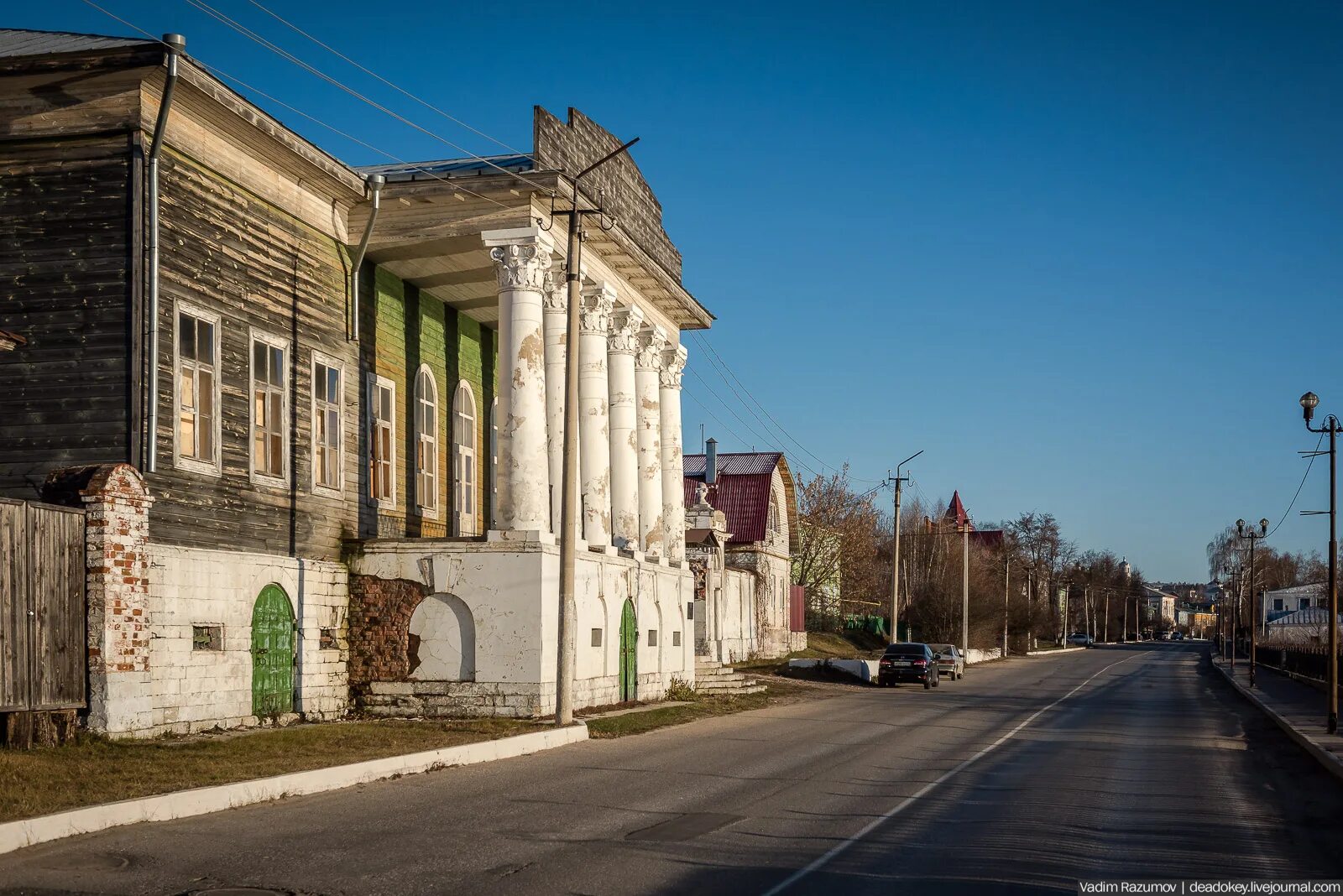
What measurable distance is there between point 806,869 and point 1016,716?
841 inches

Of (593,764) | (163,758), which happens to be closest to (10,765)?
(163,758)

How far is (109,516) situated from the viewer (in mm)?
17359

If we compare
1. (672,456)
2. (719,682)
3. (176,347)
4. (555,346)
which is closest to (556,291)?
(555,346)

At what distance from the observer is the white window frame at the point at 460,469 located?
30.5m

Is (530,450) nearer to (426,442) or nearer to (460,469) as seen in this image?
(426,442)

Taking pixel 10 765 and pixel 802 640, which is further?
pixel 802 640

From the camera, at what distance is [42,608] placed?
1627 cm

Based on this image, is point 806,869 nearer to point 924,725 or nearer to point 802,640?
point 924,725

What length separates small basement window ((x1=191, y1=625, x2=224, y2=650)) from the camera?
2034cm

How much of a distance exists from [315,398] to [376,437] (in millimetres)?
2549

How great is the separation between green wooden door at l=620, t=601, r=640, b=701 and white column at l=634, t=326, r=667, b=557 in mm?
2851

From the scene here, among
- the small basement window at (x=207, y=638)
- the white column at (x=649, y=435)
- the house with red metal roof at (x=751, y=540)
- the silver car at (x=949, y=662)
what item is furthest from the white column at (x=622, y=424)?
the silver car at (x=949, y=662)

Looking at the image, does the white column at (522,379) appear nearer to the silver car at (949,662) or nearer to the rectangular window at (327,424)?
the rectangular window at (327,424)

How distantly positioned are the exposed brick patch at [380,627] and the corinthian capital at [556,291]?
632cm
